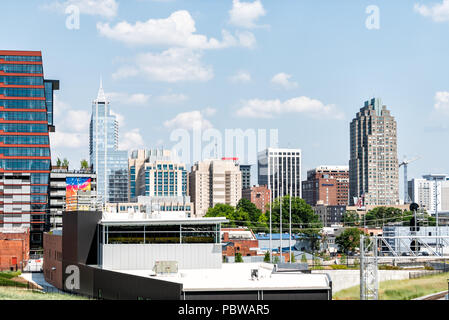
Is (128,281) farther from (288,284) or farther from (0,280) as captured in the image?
(0,280)

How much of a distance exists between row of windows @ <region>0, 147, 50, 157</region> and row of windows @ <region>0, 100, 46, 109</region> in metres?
9.25

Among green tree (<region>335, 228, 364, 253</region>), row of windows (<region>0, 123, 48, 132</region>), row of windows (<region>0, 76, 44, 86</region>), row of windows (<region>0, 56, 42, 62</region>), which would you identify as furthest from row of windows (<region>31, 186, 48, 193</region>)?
green tree (<region>335, 228, 364, 253</region>)

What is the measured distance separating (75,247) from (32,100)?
10051 cm

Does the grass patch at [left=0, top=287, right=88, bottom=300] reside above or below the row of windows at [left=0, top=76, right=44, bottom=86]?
below

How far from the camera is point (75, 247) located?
48.6 metres

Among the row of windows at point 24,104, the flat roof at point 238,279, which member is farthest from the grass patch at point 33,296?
the row of windows at point 24,104

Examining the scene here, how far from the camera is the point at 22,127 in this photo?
466 feet

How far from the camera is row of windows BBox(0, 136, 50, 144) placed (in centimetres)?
14138

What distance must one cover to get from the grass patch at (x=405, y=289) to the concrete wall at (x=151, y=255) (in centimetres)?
1164

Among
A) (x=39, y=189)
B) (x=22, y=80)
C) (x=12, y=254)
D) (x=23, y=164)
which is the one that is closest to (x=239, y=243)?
(x=12, y=254)

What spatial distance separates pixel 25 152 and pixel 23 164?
2.68 metres

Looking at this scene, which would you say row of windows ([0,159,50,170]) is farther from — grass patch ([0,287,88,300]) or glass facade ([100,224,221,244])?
glass facade ([100,224,221,244])
